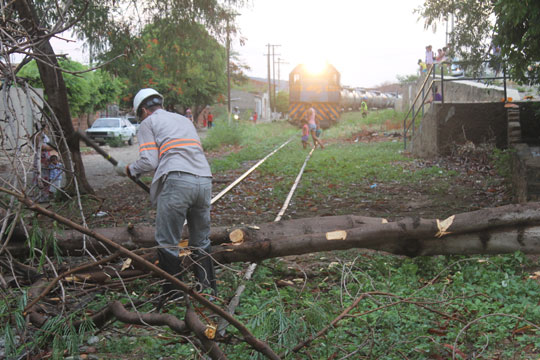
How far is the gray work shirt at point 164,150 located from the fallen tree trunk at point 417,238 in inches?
33.2

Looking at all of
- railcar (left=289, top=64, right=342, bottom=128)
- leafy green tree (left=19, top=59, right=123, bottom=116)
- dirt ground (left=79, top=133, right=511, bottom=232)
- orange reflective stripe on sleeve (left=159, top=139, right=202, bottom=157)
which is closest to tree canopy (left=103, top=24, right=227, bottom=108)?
dirt ground (left=79, top=133, right=511, bottom=232)

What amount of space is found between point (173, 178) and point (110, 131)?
2859 centimetres

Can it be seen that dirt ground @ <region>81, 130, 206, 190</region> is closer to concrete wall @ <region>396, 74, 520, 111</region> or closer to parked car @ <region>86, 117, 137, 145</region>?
parked car @ <region>86, 117, 137, 145</region>

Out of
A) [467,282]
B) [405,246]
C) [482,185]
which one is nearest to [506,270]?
[467,282]

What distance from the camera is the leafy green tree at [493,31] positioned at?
24.5ft

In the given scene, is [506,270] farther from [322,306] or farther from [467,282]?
[322,306]

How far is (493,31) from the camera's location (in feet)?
29.7

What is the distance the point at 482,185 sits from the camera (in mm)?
11070

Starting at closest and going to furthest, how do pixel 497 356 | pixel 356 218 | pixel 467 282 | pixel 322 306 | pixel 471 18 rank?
pixel 497 356, pixel 322 306, pixel 467 282, pixel 356 218, pixel 471 18

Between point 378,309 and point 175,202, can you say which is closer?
point 378,309

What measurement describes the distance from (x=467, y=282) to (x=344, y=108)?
4413 cm

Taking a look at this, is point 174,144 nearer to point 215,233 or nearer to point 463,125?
point 215,233

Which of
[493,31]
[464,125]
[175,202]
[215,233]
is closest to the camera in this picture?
[175,202]

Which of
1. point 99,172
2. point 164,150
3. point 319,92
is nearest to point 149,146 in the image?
point 164,150
